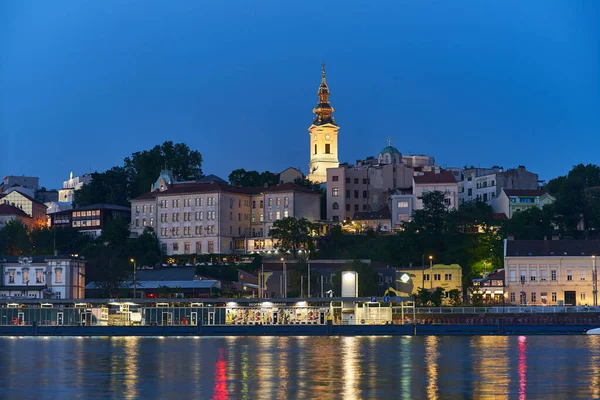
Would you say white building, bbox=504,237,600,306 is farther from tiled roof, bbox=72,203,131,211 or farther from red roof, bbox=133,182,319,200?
tiled roof, bbox=72,203,131,211

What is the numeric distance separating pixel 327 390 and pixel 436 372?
10005mm

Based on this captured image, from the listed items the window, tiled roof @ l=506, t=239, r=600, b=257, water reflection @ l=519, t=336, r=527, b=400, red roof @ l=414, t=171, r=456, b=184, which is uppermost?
red roof @ l=414, t=171, r=456, b=184

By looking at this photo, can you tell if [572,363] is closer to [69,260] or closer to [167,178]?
[69,260]

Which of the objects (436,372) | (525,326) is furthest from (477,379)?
(525,326)

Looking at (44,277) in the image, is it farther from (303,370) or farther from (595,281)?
(303,370)

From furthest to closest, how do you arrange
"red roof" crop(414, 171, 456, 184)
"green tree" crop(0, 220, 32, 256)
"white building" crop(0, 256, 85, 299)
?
"green tree" crop(0, 220, 32, 256) < "red roof" crop(414, 171, 456, 184) < "white building" crop(0, 256, 85, 299)

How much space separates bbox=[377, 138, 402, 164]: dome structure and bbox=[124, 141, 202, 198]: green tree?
27.2 m

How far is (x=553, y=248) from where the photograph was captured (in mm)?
119688

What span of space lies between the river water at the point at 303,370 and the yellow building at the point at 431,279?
36.3 metres

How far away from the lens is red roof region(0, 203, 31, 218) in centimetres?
18050

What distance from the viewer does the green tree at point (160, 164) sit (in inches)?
7377

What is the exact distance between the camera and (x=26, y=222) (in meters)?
182

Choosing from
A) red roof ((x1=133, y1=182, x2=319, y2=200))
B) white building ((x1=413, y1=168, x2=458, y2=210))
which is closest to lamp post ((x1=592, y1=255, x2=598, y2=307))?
white building ((x1=413, y1=168, x2=458, y2=210))

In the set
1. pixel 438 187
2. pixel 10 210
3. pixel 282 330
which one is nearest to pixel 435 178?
pixel 438 187
